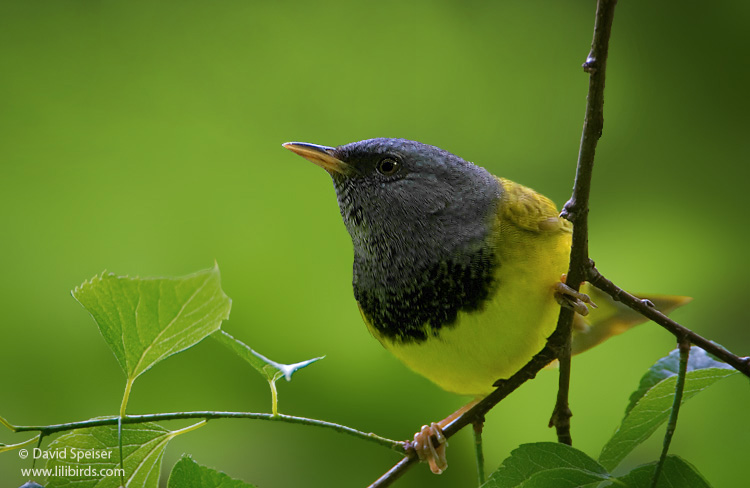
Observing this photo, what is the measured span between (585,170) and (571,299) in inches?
20.3

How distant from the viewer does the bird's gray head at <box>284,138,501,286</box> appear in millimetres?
1767

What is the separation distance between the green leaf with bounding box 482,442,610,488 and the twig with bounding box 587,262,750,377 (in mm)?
282

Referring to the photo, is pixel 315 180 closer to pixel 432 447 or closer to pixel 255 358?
pixel 432 447

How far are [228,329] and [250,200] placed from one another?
1.77 ft

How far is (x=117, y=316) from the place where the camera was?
3.51 ft

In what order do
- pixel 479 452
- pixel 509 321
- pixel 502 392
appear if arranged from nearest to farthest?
pixel 502 392, pixel 479 452, pixel 509 321

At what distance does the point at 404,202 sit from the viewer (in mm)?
1861

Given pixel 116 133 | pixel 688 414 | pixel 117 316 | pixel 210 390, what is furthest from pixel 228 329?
pixel 688 414

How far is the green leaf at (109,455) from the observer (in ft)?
3.85

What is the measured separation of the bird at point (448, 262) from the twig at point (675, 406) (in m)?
0.27

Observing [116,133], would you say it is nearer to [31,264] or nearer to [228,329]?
[31,264]

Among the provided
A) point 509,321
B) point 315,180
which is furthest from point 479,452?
point 315,180

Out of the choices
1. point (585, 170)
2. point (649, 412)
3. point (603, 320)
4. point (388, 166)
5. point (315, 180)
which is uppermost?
point (315, 180)

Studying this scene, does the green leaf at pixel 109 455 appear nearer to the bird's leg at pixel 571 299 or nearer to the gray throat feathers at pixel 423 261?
the gray throat feathers at pixel 423 261
